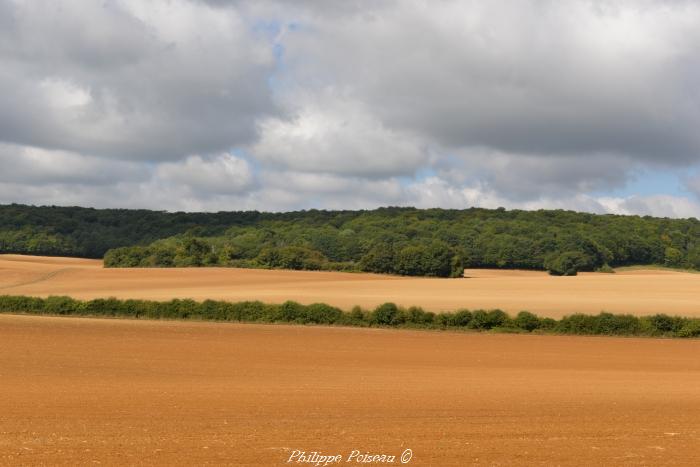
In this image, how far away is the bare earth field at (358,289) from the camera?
56.8 metres

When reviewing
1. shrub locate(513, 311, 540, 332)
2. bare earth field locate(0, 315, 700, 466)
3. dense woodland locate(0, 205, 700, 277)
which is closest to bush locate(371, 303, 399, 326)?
shrub locate(513, 311, 540, 332)

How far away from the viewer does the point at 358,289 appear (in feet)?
234

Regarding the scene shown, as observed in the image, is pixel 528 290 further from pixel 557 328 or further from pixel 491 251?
pixel 491 251

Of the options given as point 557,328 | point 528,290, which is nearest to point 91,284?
point 528,290

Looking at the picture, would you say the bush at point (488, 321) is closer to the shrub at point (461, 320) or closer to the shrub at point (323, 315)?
the shrub at point (461, 320)

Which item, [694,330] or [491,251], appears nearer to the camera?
[694,330]

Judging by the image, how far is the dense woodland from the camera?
101312 mm

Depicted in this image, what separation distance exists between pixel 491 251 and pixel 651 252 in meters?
25.8

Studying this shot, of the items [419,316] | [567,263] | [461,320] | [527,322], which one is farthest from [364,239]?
[527,322]

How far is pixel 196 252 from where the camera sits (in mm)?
104812

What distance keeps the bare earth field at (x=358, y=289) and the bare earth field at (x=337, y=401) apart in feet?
56.4

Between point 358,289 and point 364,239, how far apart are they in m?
50.9

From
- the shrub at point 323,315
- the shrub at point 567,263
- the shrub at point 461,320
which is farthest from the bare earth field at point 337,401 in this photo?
the shrub at point 567,263

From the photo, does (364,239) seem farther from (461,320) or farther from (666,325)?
(666,325)
